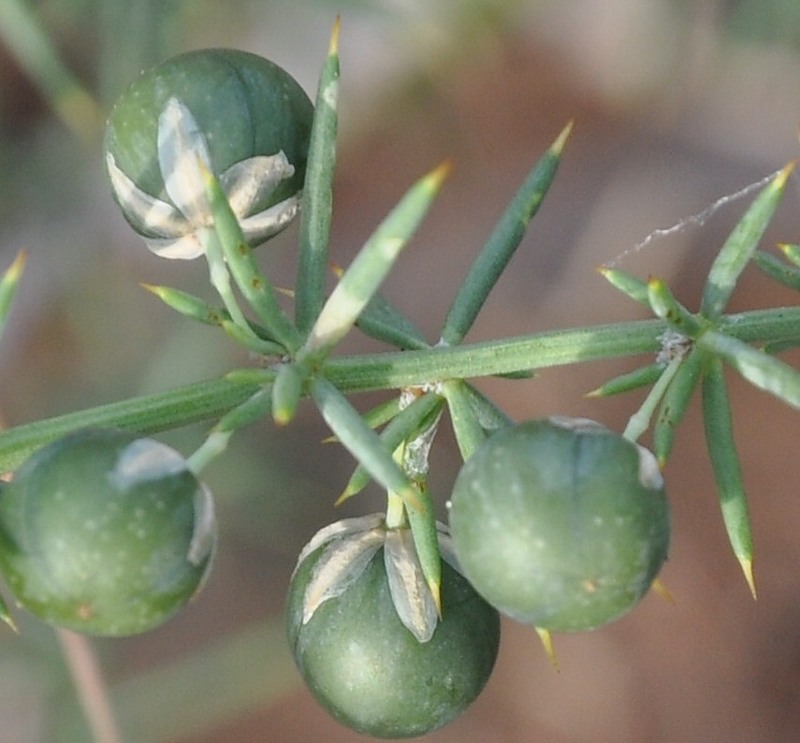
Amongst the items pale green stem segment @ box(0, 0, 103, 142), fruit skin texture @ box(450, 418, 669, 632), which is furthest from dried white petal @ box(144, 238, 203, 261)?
pale green stem segment @ box(0, 0, 103, 142)

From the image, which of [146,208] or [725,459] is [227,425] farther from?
[725,459]

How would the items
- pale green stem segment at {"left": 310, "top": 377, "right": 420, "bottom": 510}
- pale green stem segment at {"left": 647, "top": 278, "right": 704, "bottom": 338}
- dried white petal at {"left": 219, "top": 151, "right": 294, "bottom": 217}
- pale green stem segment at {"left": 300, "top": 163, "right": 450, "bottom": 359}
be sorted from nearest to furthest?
1. pale green stem segment at {"left": 300, "top": 163, "right": 450, "bottom": 359}
2. pale green stem segment at {"left": 310, "top": 377, "right": 420, "bottom": 510}
3. pale green stem segment at {"left": 647, "top": 278, "right": 704, "bottom": 338}
4. dried white petal at {"left": 219, "top": 151, "right": 294, "bottom": 217}

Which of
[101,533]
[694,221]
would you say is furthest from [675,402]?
[694,221]

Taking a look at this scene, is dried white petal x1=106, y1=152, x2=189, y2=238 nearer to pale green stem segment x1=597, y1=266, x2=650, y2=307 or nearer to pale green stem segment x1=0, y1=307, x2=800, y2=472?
pale green stem segment x1=0, y1=307, x2=800, y2=472

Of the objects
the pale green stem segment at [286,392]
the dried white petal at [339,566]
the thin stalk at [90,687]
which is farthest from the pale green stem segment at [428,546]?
the thin stalk at [90,687]

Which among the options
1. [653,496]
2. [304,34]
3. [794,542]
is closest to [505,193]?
[304,34]

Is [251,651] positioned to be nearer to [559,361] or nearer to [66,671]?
[66,671]

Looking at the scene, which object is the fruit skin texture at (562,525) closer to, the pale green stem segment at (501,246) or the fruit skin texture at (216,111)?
the pale green stem segment at (501,246)
